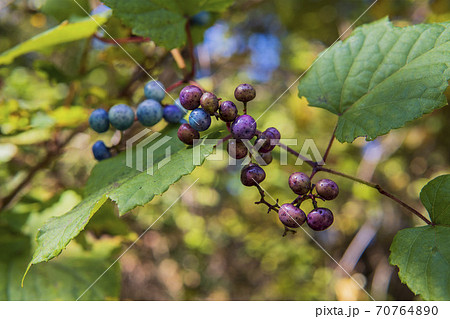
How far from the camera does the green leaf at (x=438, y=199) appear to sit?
2.93ft

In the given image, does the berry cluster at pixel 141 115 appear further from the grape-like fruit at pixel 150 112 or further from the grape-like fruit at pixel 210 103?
the grape-like fruit at pixel 210 103

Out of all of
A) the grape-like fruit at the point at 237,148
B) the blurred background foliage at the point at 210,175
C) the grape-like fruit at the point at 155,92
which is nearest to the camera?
the grape-like fruit at the point at 237,148

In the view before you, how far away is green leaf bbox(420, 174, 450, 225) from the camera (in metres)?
0.89

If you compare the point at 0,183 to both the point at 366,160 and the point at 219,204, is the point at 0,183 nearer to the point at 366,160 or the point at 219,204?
the point at 219,204

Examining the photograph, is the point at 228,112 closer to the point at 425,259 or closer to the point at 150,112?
the point at 150,112

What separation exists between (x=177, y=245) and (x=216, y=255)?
0.44 m

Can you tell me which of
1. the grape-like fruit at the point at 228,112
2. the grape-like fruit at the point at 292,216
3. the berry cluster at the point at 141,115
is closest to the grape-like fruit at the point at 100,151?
the berry cluster at the point at 141,115

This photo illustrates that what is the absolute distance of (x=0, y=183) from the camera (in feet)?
Result: 6.72

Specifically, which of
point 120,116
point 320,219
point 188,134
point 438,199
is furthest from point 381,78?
point 120,116

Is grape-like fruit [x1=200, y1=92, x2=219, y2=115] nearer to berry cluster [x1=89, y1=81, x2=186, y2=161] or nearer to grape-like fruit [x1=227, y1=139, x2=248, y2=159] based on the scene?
grape-like fruit [x1=227, y1=139, x2=248, y2=159]

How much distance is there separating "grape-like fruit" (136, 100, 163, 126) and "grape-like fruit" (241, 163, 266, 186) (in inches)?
15.6

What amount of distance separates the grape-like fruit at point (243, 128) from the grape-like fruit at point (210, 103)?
0.07 meters

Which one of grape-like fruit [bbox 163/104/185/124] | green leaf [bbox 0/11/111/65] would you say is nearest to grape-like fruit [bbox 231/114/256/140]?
grape-like fruit [bbox 163/104/185/124]

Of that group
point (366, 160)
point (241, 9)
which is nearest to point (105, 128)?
point (241, 9)
